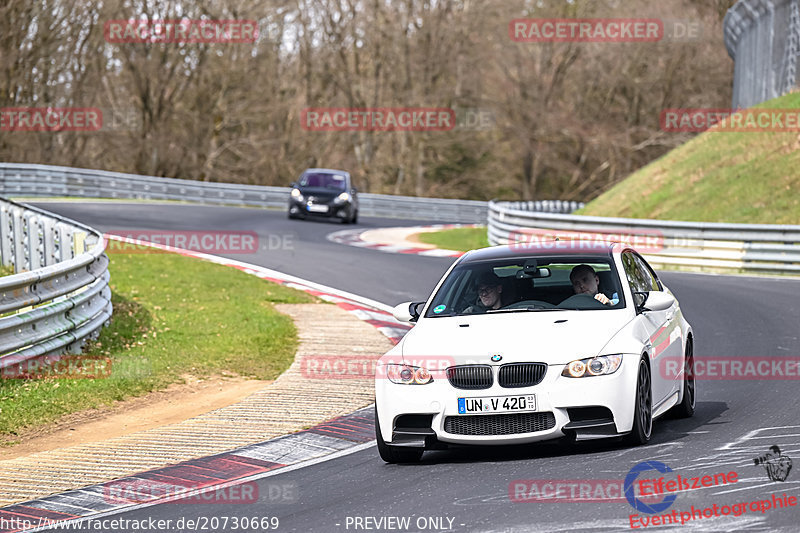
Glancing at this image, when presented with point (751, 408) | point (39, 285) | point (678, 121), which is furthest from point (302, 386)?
point (678, 121)

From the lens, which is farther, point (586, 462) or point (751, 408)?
point (751, 408)

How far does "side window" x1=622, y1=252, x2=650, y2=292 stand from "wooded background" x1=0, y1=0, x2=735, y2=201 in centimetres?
4695

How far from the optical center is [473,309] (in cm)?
Result: 850

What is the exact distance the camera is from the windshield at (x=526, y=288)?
8445 millimetres

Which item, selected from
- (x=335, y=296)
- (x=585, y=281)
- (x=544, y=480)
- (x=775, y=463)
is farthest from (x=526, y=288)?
(x=335, y=296)

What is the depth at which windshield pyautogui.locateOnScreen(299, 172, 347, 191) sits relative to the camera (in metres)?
35.7

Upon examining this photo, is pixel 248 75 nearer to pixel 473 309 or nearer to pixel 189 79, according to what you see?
pixel 189 79

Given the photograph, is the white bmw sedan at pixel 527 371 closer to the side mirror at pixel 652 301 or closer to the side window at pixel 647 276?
the side mirror at pixel 652 301

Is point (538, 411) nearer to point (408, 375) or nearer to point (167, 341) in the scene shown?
point (408, 375)

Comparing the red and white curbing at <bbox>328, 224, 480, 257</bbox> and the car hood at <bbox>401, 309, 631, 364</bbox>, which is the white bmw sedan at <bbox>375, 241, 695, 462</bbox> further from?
the red and white curbing at <bbox>328, 224, 480, 257</bbox>

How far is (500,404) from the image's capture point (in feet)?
23.9

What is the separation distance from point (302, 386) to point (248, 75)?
159 ft

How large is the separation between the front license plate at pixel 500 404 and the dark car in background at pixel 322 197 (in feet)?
91.7

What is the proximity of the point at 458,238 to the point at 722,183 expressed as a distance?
743 centimetres
